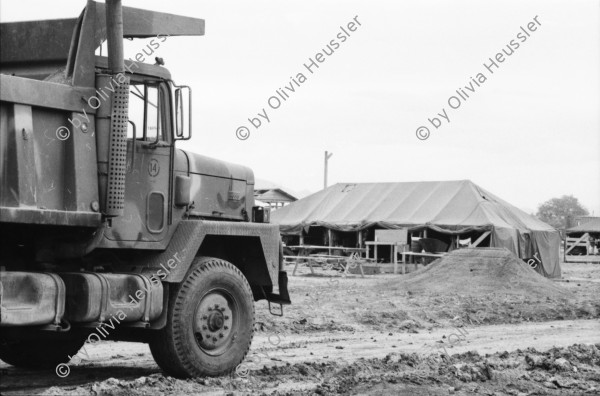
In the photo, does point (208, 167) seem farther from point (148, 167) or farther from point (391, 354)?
point (391, 354)

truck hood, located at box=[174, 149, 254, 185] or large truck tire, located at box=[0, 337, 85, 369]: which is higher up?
truck hood, located at box=[174, 149, 254, 185]

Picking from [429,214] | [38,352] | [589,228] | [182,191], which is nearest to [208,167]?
[182,191]

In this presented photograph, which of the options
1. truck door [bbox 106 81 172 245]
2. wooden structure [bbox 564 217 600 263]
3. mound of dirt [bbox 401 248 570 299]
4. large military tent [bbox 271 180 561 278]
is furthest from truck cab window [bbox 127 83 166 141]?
wooden structure [bbox 564 217 600 263]

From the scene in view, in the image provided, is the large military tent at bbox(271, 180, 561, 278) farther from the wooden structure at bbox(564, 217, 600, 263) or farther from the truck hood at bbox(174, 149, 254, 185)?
the truck hood at bbox(174, 149, 254, 185)

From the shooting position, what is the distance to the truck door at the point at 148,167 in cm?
1028

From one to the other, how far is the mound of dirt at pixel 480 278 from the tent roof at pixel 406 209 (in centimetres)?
952

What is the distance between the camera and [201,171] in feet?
37.6

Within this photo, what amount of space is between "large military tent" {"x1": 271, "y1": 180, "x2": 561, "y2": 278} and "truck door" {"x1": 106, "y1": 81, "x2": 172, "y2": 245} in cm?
2891

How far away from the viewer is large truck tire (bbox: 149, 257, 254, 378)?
10555 millimetres

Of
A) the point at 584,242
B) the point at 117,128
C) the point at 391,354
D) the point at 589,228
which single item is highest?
the point at 117,128

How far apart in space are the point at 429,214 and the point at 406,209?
1549 mm

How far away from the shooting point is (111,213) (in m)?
9.76

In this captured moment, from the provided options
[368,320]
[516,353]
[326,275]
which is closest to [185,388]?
[516,353]

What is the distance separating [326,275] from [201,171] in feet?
80.9
